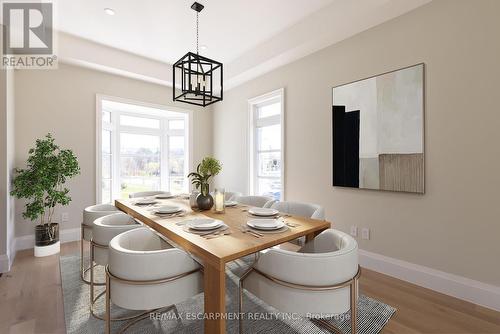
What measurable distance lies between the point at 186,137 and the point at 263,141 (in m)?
1.68

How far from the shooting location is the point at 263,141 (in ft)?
13.7

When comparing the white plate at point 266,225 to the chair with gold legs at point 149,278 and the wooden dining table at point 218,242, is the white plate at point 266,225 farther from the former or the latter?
the chair with gold legs at point 149,278

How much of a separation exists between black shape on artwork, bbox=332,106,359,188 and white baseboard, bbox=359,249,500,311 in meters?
0.84

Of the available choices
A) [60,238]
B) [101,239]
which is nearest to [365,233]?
[101,239]

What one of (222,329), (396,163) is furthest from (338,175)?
(222,329)

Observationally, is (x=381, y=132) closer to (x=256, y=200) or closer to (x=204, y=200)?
(x=256, y=200)

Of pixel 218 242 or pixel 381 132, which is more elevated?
pixel 381 132

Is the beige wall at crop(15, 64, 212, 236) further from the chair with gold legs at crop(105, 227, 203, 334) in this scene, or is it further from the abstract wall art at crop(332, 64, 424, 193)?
the abstract wall art at crop(332, 64, 424, 193)

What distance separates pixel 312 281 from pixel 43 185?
3.21 meters

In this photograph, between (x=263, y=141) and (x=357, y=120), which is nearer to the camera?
(x=357, y=120)

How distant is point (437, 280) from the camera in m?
2.17

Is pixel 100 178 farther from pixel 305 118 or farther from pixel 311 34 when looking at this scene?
pixel 311 34

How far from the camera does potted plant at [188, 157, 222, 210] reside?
2184 millimetres

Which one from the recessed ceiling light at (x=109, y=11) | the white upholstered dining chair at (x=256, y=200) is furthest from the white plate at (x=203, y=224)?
the recessed ceiling light at (x=109, y=11)
